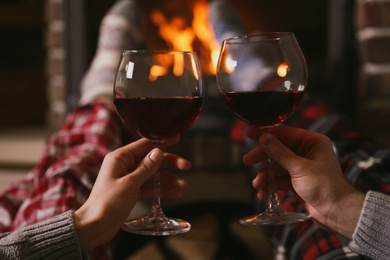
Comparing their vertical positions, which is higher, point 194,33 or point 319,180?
point 194,33

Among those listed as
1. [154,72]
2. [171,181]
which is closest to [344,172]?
[171,181]

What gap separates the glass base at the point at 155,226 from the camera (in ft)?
2.20

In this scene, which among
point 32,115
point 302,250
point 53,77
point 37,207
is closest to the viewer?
point 302,250

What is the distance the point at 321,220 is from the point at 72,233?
38 centimetres

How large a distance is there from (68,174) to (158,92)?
40cm

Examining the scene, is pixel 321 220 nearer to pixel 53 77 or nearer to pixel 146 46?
pixel 146 46

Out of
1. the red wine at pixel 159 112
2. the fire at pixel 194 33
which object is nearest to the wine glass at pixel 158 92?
the red wine at pixel 159 112

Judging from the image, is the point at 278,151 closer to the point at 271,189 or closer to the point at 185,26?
the point at 271,189

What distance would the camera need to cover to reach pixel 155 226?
693mm

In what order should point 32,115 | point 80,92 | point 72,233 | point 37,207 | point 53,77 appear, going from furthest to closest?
point 32,115 < point 53,77 < point 80,92 < point 37,207 < point 72,233

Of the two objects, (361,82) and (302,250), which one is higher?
(361,82)

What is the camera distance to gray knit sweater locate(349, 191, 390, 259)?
2.22 ft

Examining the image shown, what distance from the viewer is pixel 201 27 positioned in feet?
6.38

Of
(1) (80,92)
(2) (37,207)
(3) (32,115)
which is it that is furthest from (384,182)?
(3) (32,115)
